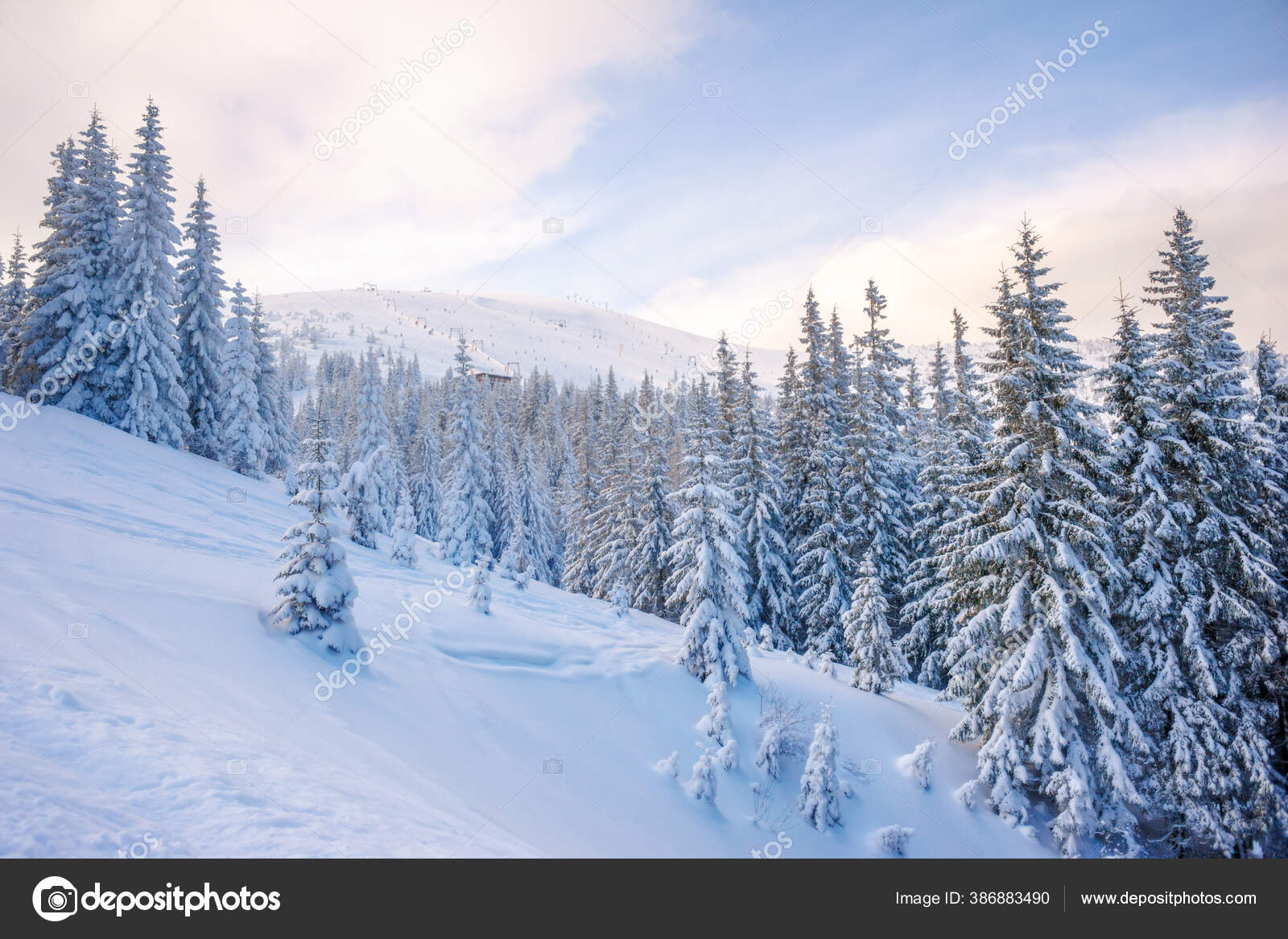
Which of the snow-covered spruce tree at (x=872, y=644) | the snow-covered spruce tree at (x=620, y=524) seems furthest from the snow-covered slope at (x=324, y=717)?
the snow-covered spruce tree at (x=620, y=524)

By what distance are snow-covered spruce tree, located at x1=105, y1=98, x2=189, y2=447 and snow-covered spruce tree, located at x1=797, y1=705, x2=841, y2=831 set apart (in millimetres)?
31206

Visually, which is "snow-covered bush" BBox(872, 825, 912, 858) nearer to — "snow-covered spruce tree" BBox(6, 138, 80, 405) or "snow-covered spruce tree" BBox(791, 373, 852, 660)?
"snow-covered spruce tree" BBox(791, 373, 852, 660)

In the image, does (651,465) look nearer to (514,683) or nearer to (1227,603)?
(514,683)

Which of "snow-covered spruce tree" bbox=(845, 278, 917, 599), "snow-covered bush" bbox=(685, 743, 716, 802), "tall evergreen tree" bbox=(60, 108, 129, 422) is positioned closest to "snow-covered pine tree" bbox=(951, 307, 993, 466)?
"snow-covered spruce tree" bbox=(845, 278, 917, 599)

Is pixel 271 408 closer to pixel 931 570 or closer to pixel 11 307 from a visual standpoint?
pixel 11 307

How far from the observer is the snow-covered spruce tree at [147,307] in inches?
1062

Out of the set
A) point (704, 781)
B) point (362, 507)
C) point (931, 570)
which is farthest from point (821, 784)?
point (362, 507)

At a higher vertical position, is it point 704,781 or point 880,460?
point 880,460

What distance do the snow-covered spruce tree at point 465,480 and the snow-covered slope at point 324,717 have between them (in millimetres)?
16605

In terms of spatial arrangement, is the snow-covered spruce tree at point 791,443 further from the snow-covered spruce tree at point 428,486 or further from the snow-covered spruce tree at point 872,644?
the snow-covered spruce tree at point 428,486

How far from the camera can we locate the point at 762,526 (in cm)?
2734

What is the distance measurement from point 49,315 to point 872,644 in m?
37.2

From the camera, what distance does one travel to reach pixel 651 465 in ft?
109
